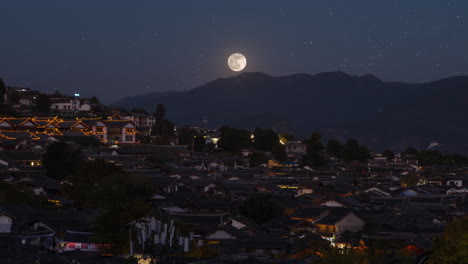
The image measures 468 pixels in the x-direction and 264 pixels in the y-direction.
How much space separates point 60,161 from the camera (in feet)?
94.9

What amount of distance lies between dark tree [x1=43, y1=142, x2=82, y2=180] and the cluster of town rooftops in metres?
0.84

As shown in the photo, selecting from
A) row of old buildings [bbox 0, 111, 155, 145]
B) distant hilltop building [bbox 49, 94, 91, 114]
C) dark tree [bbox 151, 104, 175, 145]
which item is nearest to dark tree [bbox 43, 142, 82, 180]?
row of old buildings [bbox 0, 111, 155, 145]

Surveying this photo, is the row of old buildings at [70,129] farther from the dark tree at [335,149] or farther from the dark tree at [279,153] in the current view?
the dark tree at [335,149]

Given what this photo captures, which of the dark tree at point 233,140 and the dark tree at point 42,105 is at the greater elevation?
the dark tree at point 42,105

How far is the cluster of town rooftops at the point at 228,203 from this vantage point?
1708 centimetres

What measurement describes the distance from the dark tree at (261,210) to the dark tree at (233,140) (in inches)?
1062

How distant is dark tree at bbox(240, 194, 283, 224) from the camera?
79.3ft

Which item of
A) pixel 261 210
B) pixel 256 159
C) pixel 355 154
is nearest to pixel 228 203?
pixel 261 210

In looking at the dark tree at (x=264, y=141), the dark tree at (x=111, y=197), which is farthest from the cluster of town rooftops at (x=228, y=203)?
the dark tree at (x=264, y=141)

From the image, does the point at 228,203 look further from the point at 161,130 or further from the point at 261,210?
the point at 161,130

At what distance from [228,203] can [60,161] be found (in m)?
7.53

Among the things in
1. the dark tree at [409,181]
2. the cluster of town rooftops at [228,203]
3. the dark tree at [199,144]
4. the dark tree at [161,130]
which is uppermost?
the dark tree at [161,130]

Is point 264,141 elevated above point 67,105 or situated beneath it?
situated beneath

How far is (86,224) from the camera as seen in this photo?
18656 millimetres
